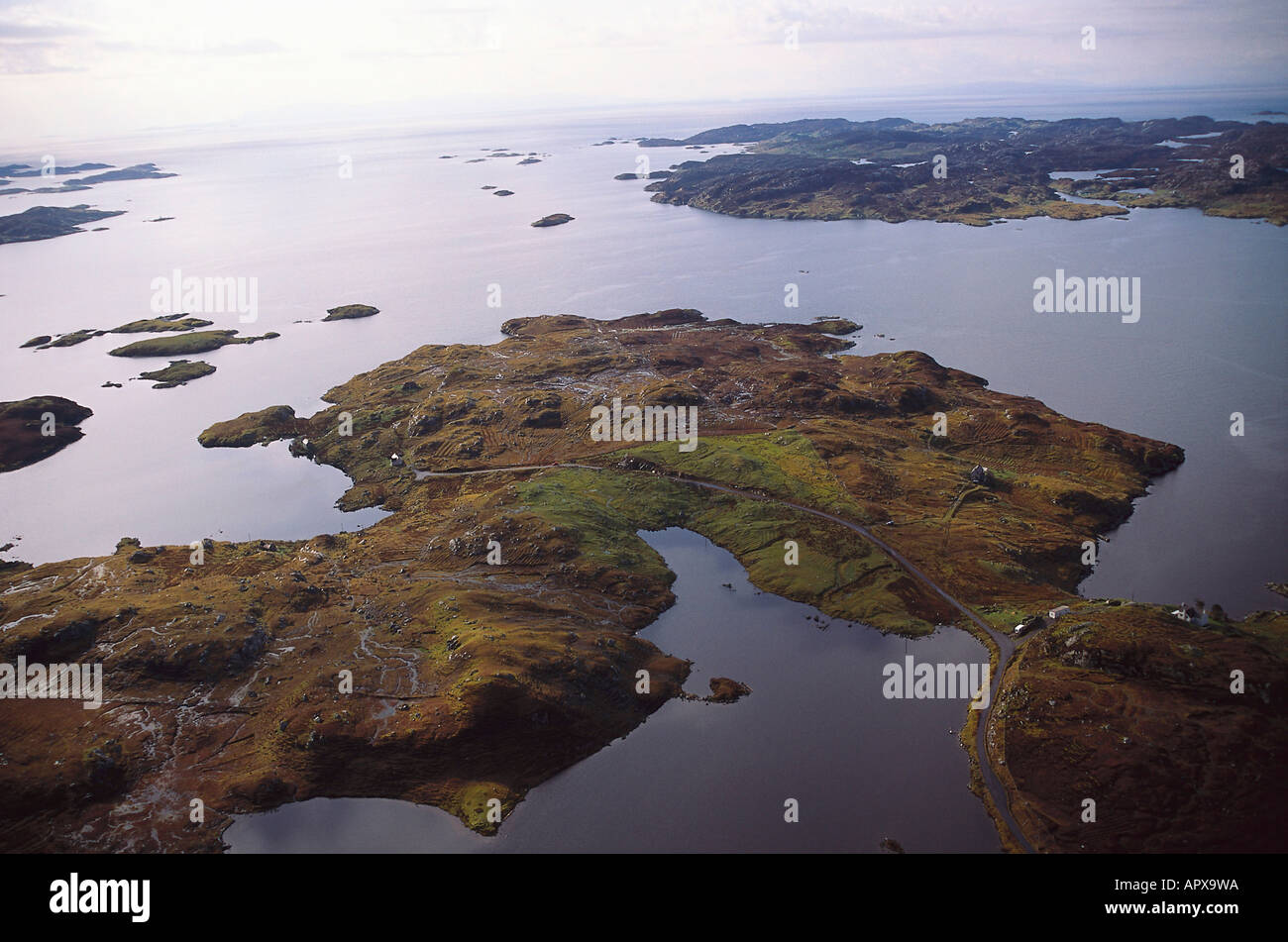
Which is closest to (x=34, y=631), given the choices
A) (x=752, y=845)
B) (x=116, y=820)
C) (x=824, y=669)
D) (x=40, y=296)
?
(x=116, y=820)

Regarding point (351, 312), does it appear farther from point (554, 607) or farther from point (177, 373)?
point (554, 607)

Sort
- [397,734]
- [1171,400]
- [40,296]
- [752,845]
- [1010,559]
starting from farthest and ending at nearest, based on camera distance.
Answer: [40,296]
[1171,400]
[1010,559]
[397,734]
[752,845]

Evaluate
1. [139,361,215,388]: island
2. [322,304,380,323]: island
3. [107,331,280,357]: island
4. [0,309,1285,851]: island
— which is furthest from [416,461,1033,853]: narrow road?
[322,304,380,323]: island

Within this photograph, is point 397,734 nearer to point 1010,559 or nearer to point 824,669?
point 824,669

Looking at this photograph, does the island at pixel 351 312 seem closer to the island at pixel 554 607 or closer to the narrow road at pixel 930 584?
the island at pixel 554 607

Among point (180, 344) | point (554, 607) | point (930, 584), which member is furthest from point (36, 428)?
point (930, 584)

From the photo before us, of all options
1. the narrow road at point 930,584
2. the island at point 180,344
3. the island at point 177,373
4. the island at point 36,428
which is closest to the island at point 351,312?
the island at point 180,344

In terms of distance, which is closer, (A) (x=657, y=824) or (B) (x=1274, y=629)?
(A) (x=657, y=824)
